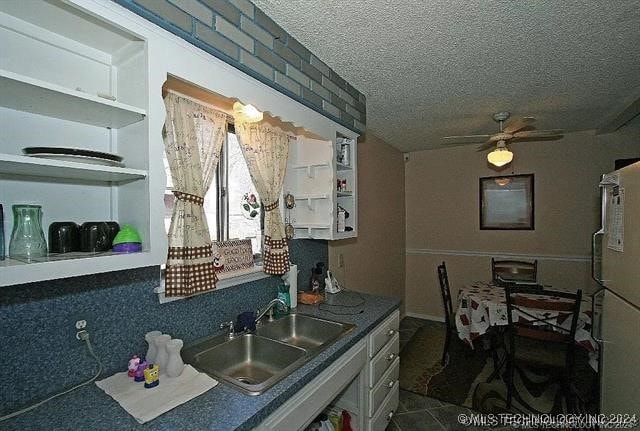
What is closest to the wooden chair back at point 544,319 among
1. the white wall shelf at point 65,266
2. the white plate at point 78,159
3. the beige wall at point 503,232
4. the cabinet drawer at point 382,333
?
the cabinet drawer at point 382,333

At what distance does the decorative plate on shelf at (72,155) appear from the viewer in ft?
2.61

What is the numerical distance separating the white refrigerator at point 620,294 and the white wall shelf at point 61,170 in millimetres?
1987

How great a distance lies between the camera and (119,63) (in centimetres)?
106

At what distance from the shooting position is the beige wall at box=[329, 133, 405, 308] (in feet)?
9.52

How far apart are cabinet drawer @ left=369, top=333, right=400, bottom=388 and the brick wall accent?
1.48 meters

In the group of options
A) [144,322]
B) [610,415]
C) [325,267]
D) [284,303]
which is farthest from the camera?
[325,267]

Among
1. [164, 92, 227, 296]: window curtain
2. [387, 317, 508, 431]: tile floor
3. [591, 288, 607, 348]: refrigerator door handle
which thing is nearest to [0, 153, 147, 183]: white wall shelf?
[164, 92, 227, 296]: window curtain

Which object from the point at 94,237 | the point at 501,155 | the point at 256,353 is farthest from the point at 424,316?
the point at 94,237

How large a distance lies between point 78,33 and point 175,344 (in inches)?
43.0

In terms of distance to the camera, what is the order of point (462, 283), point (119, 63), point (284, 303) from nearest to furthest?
point (119, 63) < point (284, 303) < point (462, 283)

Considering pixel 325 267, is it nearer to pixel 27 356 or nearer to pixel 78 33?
pixel 27 356

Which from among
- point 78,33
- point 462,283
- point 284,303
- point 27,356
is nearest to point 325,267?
point 284,303

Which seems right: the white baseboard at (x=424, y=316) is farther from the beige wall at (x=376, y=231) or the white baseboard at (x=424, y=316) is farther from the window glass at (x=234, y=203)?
the window glass at (x=234, y=203)

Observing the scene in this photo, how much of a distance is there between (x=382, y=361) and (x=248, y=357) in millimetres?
847
